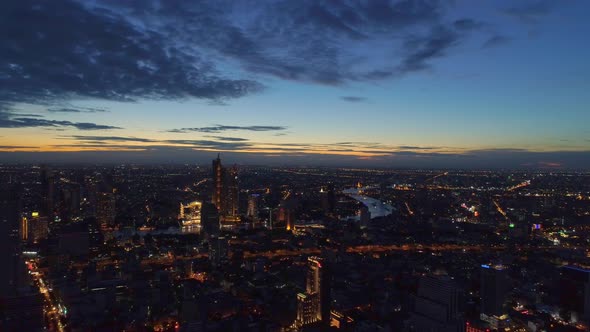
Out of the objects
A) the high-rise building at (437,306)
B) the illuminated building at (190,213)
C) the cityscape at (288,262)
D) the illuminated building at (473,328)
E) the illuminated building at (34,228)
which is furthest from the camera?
the illuminated building at (190,213)

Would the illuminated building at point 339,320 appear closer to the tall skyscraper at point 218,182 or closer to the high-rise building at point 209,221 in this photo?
the high-rise building at point 209,221

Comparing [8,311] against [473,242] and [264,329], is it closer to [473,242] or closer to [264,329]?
[264,329]

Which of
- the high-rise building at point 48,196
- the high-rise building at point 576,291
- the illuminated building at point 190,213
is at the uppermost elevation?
the high-rise building at point 48,196

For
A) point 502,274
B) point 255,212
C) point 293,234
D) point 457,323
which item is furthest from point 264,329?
point 255,212

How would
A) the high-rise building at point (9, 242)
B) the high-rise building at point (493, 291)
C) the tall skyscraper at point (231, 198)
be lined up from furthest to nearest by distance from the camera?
1. the tall skyscraper at point (231, 198)
2. the high-rise building at point (9, 242)
3. the high-rise building at point (493, 291)

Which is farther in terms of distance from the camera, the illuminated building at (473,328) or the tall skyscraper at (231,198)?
the tall skyscraper at (231,198)

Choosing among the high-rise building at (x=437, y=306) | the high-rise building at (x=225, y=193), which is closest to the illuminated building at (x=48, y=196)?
the high-rise building at (x=225, y=193)

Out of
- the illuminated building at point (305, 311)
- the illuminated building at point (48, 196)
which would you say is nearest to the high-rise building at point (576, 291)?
the illuminated building at point (305, 311)

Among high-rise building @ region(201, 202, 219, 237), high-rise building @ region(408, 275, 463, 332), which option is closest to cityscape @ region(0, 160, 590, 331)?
high-rise building @ region(408, 275, 463, 332)

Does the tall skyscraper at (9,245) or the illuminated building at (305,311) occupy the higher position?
Answer: the tall skyscraper at (9,245)
